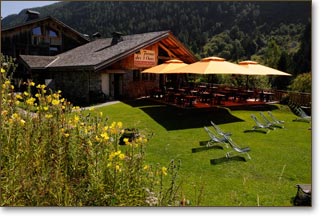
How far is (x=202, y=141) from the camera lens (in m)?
9.98

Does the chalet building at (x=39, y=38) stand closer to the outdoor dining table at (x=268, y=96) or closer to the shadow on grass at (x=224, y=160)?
the outdoor dining table at (x=268, y=96)

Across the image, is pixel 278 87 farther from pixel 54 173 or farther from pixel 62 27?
pixel 54 173

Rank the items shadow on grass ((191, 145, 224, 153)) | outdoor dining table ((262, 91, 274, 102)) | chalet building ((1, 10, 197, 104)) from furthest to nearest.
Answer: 1. chalet building ((1, 10, 197, 104))
2. outdoor dining table ((262, 91, 274, 102))
3. shadow on grass ((191, 145, 224, 153))

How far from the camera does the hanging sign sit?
2114cm

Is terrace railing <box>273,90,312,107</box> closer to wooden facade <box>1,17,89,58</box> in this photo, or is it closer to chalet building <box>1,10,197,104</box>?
chalet building <box>1,10,197,104</box>

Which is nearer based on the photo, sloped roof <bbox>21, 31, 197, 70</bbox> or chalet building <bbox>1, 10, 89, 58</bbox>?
sloped roof <bbox>21, 31, 197, 70</bbox>

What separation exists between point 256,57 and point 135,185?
99.5 ft

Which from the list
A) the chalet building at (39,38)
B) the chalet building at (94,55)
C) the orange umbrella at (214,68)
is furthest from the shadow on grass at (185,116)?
the chalet building at (39,38)

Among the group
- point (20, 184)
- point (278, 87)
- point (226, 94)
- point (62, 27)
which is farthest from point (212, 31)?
point (20, 184)

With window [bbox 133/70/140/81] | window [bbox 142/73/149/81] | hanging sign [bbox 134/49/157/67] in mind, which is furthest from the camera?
window [bbox 142/73/149/81]

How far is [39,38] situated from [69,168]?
20.9 meters

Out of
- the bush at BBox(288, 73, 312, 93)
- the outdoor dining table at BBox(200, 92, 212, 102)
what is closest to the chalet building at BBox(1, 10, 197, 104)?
the outdoor dining table at BBox(200, 92, 212, 102)

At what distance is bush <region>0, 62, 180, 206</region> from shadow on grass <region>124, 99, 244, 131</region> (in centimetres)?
708

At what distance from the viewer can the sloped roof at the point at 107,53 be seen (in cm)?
1784
